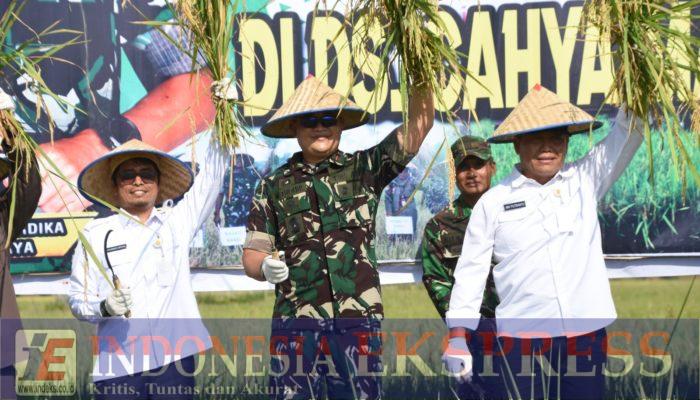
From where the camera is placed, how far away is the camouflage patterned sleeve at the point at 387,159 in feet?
14.4

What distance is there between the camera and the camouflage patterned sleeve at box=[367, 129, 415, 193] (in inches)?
172

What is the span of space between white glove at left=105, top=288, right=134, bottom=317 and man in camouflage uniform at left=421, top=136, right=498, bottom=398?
4.76ft

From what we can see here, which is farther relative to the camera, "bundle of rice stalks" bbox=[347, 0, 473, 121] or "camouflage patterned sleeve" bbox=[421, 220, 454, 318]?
"camouflage patterned sleeve" bbox=[421, 220, 454, 318]

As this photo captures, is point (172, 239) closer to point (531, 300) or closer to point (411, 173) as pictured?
point (531, 300)

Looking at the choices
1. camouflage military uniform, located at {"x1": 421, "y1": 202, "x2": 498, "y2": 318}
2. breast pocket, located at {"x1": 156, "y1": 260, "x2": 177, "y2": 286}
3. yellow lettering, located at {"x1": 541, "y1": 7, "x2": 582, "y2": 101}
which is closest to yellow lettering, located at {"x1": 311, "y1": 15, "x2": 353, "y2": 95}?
yellow lettering, located at {"x1": 541, "y1": 7, "x2": 582, "y2": 101}

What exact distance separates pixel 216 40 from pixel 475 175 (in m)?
1.43

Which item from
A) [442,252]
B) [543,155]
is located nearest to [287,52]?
[442,252]

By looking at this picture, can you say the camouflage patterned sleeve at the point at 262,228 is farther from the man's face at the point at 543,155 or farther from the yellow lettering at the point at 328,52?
the yellow lettering at the point at 328,52

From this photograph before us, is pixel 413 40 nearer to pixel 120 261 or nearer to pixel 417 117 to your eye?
pixel 417 117

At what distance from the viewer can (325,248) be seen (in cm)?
442

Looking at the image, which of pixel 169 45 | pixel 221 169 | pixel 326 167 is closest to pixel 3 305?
pixel 221 169

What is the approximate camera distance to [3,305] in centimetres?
432

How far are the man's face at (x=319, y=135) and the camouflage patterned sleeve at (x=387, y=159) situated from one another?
0.17 meters

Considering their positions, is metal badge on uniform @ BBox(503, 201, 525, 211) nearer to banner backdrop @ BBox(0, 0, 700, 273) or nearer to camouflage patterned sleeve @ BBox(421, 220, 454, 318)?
camouflage patterned sleeve @ BBox(421, 220, 454, 318)
